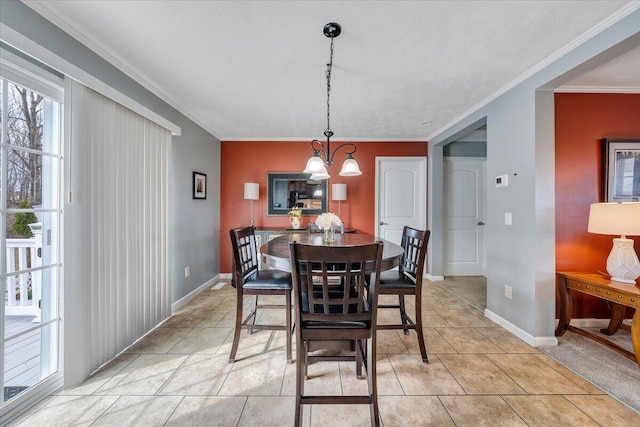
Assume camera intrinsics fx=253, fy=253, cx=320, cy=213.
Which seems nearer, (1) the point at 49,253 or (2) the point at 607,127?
(1) the point at 49,253

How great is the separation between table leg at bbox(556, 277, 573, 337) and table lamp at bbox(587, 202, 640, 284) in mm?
319

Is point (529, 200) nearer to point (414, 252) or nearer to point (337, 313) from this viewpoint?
point (414, 252)

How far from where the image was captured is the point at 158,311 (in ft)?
8.41

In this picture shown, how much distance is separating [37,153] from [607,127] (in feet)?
15.3

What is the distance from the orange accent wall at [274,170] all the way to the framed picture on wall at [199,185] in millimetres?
665

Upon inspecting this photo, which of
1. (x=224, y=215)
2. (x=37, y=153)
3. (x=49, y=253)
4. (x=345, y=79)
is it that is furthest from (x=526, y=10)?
(x=224, y=215)

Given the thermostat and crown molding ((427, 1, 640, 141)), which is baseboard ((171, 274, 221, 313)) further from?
crown molding ((427, 1, 640, 141))

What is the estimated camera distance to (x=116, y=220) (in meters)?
2.04

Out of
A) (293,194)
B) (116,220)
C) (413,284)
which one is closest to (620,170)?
(413,284)

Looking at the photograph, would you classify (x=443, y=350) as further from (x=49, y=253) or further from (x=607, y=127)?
(x=49, y=253)

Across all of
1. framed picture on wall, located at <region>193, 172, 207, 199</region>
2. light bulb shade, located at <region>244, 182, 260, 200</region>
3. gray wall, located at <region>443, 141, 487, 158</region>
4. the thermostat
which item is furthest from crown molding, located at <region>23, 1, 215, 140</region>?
gray wall, located at <region>443, 141, 487, 158</region>

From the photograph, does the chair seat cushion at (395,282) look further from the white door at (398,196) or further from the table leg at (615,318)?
the white door at (398,196)

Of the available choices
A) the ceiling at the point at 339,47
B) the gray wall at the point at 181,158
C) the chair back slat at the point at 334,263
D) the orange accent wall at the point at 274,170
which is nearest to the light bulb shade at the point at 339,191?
the orange accent wall at the point at 274,170

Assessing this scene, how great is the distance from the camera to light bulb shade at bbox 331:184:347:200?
13.7ft
